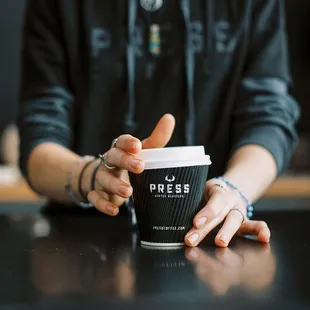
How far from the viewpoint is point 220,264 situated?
0.69 metres

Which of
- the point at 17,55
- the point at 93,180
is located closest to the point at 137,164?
the point at 93,180

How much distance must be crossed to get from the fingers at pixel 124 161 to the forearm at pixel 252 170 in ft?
0.94

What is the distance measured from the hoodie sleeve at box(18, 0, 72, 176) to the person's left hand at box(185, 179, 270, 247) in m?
0.50

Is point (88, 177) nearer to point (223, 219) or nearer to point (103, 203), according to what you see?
point (103, 203)

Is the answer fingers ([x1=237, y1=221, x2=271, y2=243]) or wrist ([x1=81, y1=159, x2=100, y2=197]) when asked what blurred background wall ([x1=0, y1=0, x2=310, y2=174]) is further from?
fingers ([x1=237, y1=221, x2=271, y2=243])

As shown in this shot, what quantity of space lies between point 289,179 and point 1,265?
85.3 inches

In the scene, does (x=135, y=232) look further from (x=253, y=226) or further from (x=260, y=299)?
(x=260, y=299)

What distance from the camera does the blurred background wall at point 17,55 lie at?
313 cm

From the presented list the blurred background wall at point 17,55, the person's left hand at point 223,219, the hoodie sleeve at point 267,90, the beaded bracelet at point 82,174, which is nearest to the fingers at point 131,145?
the person's left hand at point 223,219

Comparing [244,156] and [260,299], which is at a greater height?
[260,299]

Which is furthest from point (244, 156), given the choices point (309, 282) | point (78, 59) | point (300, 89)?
point (300, 89)

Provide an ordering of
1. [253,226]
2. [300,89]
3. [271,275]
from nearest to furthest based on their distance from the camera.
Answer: [271,275]
[253,226]
[300,89]

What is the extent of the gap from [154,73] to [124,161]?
589 millimetres

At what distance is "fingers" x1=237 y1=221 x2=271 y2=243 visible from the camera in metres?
0.85
